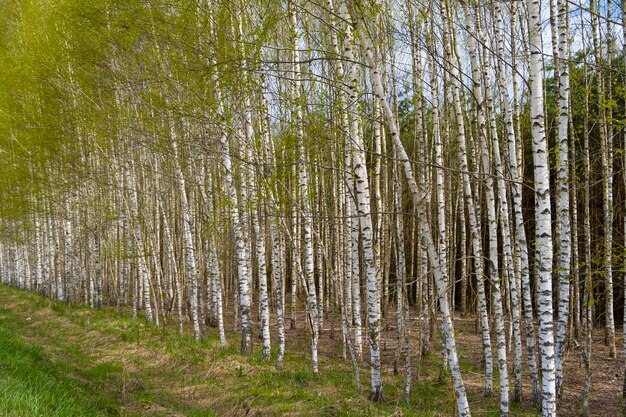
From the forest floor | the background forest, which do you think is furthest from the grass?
the background forest

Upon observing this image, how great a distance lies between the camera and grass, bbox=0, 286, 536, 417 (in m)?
5.79

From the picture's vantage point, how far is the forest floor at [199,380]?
5.88 m

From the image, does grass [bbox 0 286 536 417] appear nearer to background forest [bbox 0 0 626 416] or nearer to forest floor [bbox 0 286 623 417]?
forest floor [bbox 0 286 623 417]

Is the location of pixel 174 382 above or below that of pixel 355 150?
below

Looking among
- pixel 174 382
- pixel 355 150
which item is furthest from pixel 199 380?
pixel 355 150

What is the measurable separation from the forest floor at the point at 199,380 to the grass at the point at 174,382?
17mm

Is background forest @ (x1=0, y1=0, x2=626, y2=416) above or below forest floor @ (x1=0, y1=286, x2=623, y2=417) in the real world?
above

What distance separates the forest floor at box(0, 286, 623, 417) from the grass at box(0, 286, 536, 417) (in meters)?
→ 0.02

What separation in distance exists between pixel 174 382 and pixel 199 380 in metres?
0.43

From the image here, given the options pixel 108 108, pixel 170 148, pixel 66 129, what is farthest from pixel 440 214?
pixel 66 129

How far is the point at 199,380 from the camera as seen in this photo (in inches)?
299

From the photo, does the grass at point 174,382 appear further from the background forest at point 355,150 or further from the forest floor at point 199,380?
the background forest at point 355,150

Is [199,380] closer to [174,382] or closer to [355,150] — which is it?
[174,382]

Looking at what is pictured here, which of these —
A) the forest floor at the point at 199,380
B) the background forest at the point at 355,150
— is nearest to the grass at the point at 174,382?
the forest floor at the point at 199,380
